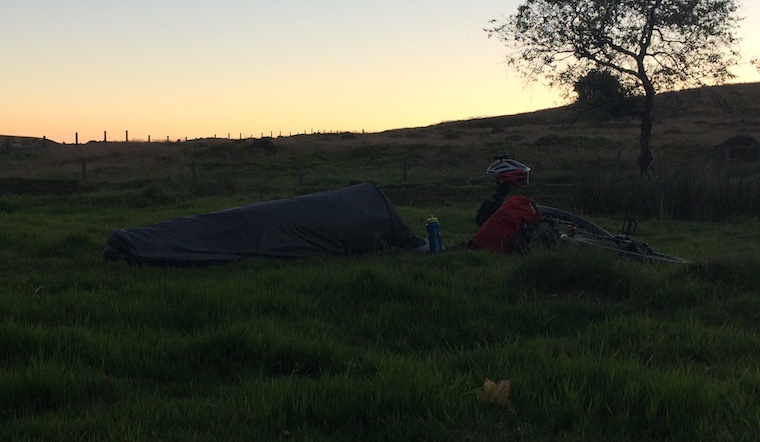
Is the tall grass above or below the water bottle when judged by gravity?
below

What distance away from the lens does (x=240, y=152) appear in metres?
45.4

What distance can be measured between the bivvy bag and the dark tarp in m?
1.42

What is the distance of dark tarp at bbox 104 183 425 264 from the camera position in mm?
8367

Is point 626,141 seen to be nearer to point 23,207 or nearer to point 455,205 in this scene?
point 455,205

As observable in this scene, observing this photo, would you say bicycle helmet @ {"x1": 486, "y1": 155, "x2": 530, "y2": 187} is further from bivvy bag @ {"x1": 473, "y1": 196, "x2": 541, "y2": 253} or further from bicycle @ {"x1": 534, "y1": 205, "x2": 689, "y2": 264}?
bivvy bag @ {"x1": 473, "y1": 196, "x2": 541, "y2": 253}

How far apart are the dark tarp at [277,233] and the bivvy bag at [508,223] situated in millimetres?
1420

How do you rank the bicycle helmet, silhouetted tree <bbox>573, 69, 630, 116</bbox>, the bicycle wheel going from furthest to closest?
silhouetted tree <bbox>573, 69, 630, 116</bbox> < the bicycle helmet < the bicycle wheel

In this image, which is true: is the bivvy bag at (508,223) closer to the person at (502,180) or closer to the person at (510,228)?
the person at (510,228)

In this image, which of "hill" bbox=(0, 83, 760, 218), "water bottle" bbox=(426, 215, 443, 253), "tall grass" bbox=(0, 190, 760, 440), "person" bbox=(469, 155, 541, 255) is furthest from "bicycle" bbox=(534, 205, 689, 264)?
"hill" bbox=(0, 83, 760, 218)

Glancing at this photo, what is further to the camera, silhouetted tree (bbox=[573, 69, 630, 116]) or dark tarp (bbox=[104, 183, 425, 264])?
silhouetted tree (bbox=[573, 69, 630, 116])

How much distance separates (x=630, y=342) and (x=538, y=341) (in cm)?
58

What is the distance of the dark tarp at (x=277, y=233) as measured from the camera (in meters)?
8.37

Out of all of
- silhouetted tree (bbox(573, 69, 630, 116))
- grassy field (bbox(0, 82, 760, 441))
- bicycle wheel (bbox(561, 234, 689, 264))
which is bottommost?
grassy field (bbox(0, 82, 760, 441))

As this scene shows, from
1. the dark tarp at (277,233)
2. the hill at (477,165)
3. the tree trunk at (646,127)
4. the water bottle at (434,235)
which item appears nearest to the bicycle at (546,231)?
the water bottle at (434,235)
